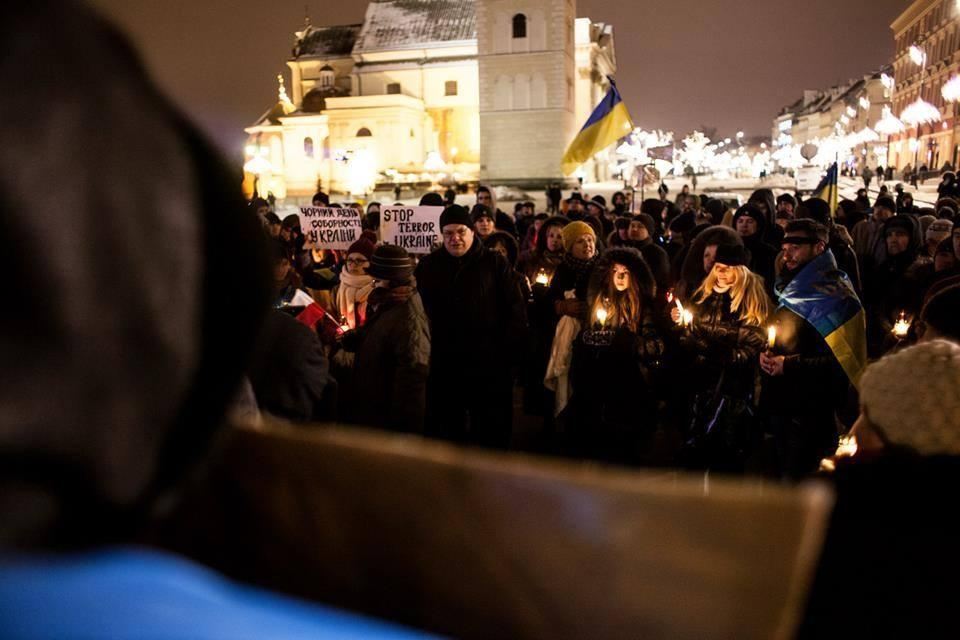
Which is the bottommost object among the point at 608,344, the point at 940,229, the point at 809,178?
the point at 608,344

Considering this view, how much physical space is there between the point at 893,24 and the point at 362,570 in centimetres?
9041

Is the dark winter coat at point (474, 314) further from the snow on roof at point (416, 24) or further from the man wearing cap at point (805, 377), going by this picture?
the snow on roof at point (416, 24)

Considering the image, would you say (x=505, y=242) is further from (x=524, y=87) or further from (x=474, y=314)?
(x=524, y=87)

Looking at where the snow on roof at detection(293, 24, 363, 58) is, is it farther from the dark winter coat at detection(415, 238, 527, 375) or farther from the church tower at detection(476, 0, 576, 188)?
the dark winter coat at detection(415, 238, 527, 375)

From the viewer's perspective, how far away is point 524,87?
4819 cm

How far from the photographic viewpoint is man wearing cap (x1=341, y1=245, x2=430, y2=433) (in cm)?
459

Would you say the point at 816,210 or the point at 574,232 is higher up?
the point at 816,210

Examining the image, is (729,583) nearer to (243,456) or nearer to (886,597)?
(243,456)

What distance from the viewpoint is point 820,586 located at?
1.58 metres

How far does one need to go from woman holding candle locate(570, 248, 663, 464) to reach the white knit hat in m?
3.53

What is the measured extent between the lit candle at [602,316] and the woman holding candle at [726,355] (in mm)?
635

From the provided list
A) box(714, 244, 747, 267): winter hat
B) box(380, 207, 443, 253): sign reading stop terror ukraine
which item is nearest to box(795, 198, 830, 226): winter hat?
box(714, 244, 747, 267): winter hat

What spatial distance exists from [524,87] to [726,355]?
150 ft

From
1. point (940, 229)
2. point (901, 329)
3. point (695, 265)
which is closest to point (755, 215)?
point (940, 229)
